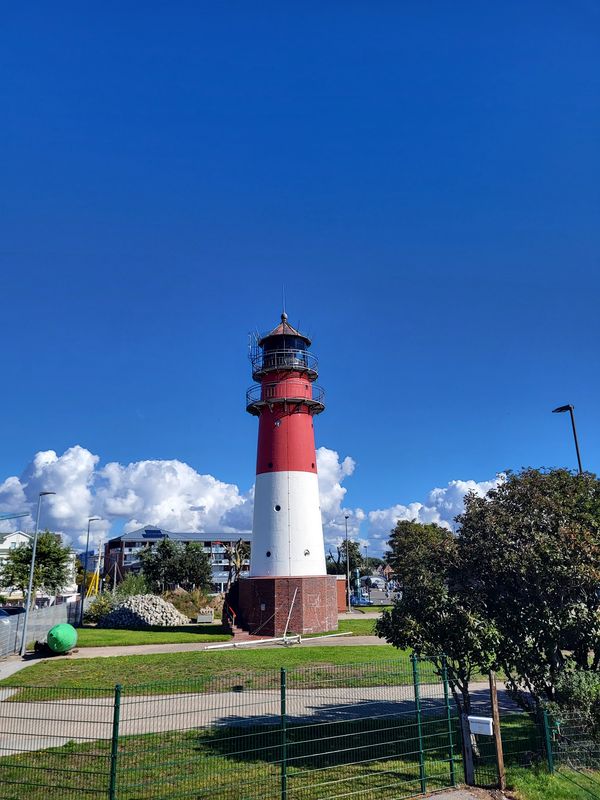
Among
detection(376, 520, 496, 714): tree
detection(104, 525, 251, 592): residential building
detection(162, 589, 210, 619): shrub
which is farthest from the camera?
detection(104, 525, 251, 592): residential building

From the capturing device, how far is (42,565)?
41.6 m

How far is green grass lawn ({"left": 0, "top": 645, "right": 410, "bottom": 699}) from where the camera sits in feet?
61.7

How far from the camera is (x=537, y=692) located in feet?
38.2

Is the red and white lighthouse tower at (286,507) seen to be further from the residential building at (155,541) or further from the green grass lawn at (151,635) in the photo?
the residential building at (155,541)

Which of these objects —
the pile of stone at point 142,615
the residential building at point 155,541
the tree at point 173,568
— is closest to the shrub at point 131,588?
the pile of stone at point 142,615

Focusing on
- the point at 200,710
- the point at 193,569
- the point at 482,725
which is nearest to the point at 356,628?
the point at 200,710

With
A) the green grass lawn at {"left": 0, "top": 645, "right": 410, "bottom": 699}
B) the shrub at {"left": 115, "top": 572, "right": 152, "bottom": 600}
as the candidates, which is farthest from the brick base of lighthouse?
the shrub at {"left": 115, "top": 572, "right": 152, "bottom": 600}

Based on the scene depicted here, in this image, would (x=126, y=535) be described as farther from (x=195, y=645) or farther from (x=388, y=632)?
(x=388, y=632)

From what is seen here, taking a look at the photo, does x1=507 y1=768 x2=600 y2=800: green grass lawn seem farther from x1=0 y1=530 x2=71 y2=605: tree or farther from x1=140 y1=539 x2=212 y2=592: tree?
x1=140 y1=539 x2=212 y2=592: tree

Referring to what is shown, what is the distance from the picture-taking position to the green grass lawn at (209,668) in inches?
740

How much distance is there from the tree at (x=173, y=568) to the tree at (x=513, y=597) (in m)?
58.4

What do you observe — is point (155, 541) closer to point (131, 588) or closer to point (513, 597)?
point (131, 588)

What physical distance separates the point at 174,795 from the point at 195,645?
2057cm

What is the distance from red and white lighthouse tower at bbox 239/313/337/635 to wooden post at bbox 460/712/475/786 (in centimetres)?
2183
